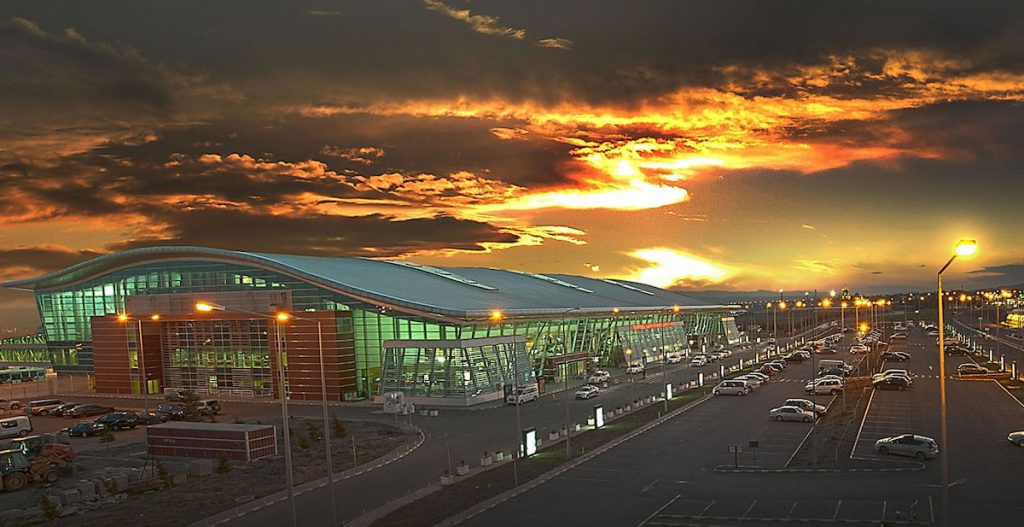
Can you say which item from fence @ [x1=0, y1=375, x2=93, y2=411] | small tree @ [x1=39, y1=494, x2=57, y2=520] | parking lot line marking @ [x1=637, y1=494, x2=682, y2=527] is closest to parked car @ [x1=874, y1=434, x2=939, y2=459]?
parking lot line marking @ [x1=637, y1=494, x2=682, y2=527]

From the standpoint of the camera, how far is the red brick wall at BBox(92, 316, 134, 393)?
96938 millimetres

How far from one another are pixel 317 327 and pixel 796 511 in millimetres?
58710

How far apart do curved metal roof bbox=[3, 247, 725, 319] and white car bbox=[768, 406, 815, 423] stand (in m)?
23.9

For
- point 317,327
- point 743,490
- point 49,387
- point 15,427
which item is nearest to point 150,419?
point 15,427

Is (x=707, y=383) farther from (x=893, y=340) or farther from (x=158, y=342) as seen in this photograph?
(x=893, y=340)

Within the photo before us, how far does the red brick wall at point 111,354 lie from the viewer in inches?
3816

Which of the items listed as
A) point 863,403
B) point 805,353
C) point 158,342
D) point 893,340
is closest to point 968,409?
point 863,403

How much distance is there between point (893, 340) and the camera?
500 feet

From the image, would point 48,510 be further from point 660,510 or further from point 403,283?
point 403,283

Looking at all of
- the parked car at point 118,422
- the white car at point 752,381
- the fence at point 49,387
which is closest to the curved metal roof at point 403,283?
the fence at point 49,387

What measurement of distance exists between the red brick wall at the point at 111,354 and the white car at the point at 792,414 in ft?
242

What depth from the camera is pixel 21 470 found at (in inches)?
1825

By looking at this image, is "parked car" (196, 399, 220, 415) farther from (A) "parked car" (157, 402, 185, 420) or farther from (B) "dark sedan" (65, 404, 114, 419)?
(B) "dark sedan" (65, 404, 114, 419)

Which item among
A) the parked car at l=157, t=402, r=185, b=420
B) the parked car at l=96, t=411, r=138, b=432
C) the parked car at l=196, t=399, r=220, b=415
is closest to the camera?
the parked car at l=96, t=411, r=138, b=432
